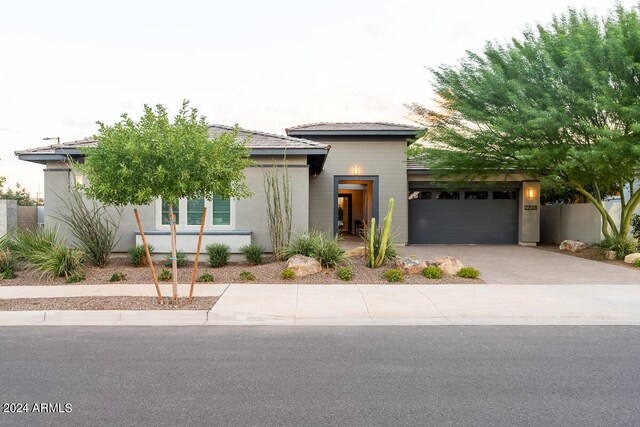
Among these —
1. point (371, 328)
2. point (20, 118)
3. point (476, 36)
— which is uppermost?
point (476, 36)

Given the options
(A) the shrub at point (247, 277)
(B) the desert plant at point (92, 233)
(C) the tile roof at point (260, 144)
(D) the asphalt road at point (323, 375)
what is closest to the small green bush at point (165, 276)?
(A) the shrub at point (247, 277)

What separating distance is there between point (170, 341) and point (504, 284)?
24.8 feet

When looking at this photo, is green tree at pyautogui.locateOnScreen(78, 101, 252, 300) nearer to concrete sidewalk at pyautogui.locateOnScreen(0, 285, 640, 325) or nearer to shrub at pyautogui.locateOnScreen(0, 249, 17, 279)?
concrete sidewalk at pyautogui.locateOnScreen(0, 285, 640, 325)

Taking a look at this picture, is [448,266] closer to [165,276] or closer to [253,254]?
[253,254]

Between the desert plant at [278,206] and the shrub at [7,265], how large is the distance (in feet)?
21.5

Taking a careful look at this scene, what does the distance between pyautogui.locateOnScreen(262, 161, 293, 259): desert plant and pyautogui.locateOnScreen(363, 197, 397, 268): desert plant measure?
2.54 metres

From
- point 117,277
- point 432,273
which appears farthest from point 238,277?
point 432,273

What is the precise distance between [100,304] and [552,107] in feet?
43.0

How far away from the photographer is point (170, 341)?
6.11 meters

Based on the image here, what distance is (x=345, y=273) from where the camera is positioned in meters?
10.3

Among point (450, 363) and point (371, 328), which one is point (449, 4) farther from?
point (450, 363)

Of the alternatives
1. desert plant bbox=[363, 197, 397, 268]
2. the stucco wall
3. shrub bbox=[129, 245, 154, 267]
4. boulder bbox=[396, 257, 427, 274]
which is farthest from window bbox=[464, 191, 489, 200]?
shrub bbox=[129, 245, 154, 267]

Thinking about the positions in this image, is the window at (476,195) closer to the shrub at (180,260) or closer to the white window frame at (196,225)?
the white window frame at (196,225)

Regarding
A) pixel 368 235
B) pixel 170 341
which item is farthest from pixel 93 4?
pixel 170 341
